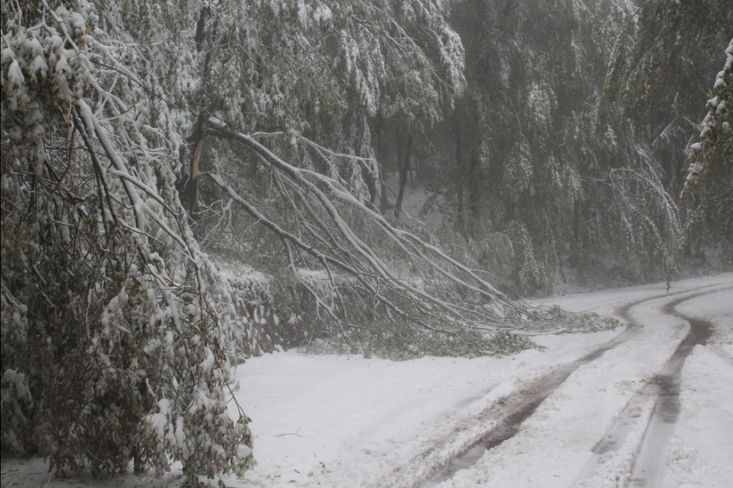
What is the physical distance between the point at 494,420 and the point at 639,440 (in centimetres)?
124

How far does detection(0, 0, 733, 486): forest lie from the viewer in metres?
3.68

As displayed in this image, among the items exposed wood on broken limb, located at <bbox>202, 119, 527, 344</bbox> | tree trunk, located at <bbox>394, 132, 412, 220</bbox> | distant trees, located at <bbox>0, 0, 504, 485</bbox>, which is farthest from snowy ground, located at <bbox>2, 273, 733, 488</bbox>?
tree trunk, located at <bbox>394, 132, 412, 220</bbox>

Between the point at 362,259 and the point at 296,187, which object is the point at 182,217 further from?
the point at 362,259

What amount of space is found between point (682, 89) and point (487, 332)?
549 centimetres

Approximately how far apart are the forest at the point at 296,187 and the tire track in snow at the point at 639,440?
84.1 inches

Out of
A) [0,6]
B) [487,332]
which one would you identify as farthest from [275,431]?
[487,332]

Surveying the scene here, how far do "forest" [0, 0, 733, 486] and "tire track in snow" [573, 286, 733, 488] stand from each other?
2.14m

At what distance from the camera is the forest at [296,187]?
3.68 meters

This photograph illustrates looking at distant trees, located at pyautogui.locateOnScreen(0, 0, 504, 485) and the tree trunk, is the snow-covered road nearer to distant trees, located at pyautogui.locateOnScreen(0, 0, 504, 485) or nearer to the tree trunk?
distant trees, located at pyautogui.locateOnScreen(0, 0, 504, 485)

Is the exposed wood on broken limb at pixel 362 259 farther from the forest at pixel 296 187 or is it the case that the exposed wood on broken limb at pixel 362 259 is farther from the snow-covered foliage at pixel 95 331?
the snow-covered foliage at pixel 95 331

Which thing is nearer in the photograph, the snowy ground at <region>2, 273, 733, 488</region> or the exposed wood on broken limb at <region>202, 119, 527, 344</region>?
the snowy ground at <region>2, 273, 733, 488</region>

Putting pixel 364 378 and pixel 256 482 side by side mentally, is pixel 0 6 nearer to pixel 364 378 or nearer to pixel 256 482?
pixel 256 482

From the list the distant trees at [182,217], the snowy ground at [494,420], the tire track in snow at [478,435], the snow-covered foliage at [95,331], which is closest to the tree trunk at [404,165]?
the distant trees at [182,217]

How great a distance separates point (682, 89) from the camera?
11.1m
